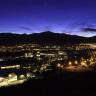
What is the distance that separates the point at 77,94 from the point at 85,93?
2.33ft

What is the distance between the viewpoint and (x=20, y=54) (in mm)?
74875

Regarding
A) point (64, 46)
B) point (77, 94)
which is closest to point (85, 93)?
point (77, 94)

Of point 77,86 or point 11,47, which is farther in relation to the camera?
point 11,47

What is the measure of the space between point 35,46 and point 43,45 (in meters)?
2.69

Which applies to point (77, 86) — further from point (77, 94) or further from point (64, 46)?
point (64, 46)

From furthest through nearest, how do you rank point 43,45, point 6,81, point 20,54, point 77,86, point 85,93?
point 43,45, point 20,54, point 6,81, point 77,86, point 85,93

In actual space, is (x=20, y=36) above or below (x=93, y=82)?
above

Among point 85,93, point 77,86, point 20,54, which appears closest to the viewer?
point 85,93

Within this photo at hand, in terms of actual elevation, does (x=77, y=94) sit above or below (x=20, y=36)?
below

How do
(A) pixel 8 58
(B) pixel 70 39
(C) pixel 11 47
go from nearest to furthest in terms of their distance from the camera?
(A) pixel 8 58
(C) pixel 11 47
(B) pixel 70 39

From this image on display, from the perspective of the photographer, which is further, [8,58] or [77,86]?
[8,58]

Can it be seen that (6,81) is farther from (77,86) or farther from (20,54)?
(20,54)

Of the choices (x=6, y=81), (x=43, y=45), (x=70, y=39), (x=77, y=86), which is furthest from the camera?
(x=70, y=39)

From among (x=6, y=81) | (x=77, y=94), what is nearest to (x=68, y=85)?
(x=77, y=94)
